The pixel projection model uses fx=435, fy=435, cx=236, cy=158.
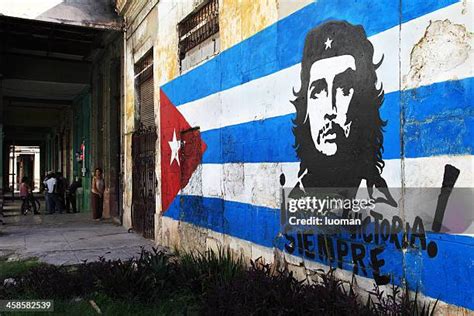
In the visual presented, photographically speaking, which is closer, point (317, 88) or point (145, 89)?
point (317, 88)

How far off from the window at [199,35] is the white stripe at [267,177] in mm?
1703

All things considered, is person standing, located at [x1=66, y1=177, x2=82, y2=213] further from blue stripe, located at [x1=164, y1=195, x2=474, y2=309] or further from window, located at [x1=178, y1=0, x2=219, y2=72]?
blue stripe, located at [x1=164, y1=195, x2=474, y2=309]

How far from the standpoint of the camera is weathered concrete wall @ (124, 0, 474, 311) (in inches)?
111

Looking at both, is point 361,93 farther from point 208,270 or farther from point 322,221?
point 208,270

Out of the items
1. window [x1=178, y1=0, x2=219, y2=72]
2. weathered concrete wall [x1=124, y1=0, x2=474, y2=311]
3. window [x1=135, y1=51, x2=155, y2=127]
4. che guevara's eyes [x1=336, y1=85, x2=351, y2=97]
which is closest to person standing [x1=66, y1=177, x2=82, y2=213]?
window [x1=135, y1=51, x2=155, y2=127]

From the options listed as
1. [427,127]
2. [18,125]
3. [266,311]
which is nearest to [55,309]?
[266,311]

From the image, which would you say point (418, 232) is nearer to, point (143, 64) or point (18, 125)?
point (143, 64)

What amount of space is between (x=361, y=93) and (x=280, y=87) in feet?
3.76

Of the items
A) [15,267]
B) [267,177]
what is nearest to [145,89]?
[15,267]

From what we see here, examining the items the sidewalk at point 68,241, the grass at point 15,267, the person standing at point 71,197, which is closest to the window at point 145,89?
the sidewalk at point 68,241

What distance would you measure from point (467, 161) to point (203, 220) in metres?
Result: 4.17

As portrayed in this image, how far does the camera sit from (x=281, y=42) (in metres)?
4.53

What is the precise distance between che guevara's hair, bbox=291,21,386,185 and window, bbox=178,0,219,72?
2394mm

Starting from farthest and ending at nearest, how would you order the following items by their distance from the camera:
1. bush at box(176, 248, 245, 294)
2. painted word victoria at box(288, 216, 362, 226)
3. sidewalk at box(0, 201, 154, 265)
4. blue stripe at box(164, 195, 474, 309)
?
sidewalk at box(0, 201, 154, 265)
bush at box(176, 248, 245, 294)
painted word victoria at box(288, 216, 362, 226)
blue stripe at box(164, 195, 474, 309)
